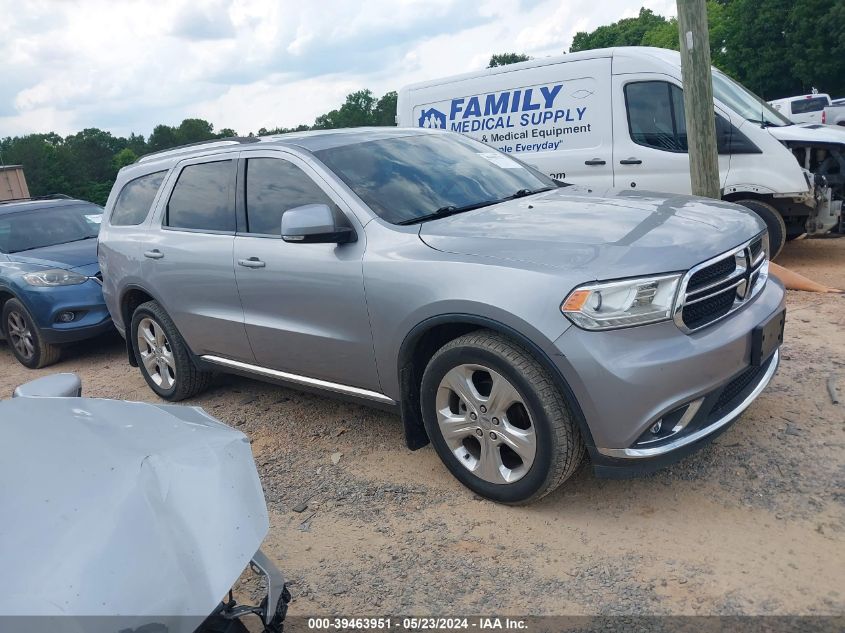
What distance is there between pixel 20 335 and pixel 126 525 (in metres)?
6.55

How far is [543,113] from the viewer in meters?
8.08

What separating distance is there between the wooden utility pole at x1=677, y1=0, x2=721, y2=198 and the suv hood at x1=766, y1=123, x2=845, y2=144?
1169 millimetres

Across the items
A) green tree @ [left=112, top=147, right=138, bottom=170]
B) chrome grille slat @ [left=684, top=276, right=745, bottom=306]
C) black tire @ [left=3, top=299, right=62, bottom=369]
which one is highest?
green tree @ [left=112, top=147, right=138, bottom=170]

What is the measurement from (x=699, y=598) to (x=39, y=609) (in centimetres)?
210

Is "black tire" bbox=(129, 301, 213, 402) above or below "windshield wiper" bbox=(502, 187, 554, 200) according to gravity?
below

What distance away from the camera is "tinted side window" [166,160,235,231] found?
14.8 feet

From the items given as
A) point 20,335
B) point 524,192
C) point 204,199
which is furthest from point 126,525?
point 20,335

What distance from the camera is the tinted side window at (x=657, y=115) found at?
7254 millimetres

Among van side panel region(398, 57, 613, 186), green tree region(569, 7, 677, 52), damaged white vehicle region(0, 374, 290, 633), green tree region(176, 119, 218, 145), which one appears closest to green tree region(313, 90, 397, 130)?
green tree region(176, 119, 218, 145)

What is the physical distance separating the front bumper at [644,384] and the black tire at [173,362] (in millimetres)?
3121

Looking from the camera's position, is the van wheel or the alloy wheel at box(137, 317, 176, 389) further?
the van wheel

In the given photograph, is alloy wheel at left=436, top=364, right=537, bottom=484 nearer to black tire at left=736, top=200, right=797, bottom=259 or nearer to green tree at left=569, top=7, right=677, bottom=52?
black tire at left=736, top=200, right=797, bottom=259

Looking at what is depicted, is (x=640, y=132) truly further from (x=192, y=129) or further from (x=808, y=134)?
(x=192, y=129)

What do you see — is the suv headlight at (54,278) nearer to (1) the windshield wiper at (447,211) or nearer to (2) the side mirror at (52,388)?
(1) the windshield wiper at (447,211)
